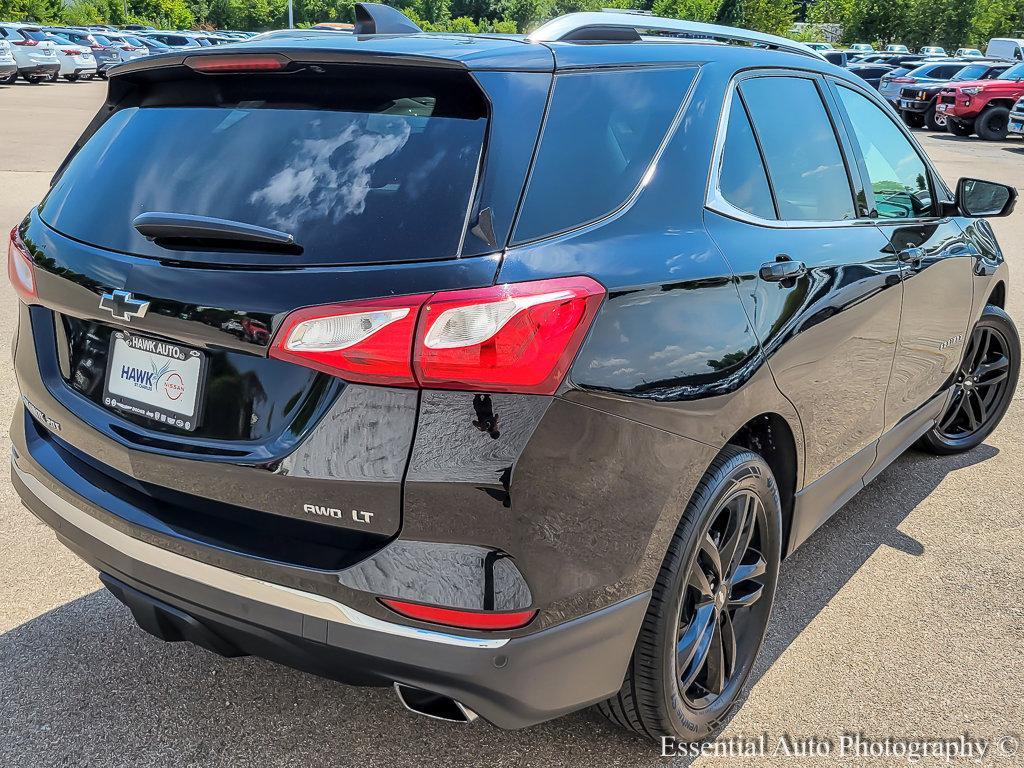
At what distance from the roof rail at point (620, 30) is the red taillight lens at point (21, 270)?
140 centimetres

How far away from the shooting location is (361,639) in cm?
195

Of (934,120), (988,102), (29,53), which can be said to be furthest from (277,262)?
(29,53)

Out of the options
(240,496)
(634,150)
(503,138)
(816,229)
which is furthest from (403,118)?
(816,229)

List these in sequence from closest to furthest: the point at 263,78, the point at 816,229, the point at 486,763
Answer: the point at 263,78 → the point at 486,763 → the point at 816,229

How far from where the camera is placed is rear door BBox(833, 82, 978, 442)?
3.43 meters

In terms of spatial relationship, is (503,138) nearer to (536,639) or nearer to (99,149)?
(536,639)

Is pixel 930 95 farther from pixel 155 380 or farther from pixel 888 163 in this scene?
pixel 155 380

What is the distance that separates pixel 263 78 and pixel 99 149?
58cm

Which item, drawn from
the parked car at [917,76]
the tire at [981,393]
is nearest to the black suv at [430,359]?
the tire at [981,393]

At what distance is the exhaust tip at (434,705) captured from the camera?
6.62ft

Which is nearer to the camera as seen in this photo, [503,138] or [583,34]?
[503,138]

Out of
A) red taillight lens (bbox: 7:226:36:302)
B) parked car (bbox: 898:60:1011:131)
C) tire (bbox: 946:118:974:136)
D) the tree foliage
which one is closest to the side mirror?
red taillight lens (bbox: 7:226:36:302)

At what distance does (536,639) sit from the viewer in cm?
197

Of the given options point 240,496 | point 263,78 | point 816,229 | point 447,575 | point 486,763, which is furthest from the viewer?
point 816,229
